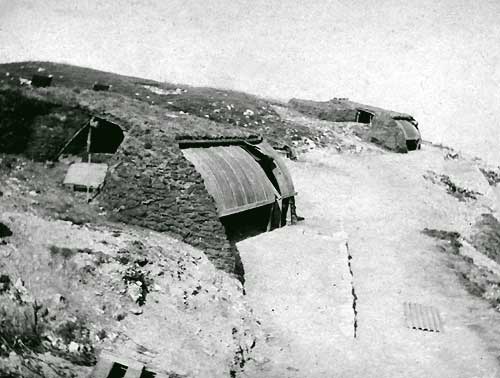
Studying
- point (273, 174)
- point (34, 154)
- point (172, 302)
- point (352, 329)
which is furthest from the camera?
point (273, 174)

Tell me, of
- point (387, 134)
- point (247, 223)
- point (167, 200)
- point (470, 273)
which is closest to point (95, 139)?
point (167, 200)

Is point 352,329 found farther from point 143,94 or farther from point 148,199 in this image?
point 143,94

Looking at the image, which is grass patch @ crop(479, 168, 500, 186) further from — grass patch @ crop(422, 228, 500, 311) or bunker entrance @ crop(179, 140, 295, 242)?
bunker entrance @ crop(179, 140, 295, 242)

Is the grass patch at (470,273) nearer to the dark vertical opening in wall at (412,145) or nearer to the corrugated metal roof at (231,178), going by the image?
the corrugated metal roof at (231,178)

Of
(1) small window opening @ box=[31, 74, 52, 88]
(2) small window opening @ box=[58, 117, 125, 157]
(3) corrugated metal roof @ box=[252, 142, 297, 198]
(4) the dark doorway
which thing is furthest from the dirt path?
(4) the dark doorway

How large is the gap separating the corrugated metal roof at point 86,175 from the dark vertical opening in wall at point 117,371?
772 centimetres

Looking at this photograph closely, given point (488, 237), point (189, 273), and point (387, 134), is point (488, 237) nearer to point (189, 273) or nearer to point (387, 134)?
point (189, 273)

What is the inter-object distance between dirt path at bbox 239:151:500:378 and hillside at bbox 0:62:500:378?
5 cm

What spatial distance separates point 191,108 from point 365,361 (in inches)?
1123

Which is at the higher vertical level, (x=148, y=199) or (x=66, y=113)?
(x=66, y=113)

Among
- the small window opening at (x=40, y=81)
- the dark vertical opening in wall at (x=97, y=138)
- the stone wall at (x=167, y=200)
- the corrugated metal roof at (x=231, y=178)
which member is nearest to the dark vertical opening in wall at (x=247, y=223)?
the corrugated metal roof at (x=231, y=178)

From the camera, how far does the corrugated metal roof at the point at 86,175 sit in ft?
46.8

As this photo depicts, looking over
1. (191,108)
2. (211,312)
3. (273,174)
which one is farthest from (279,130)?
(211,312)

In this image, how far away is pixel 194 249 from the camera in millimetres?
12461
